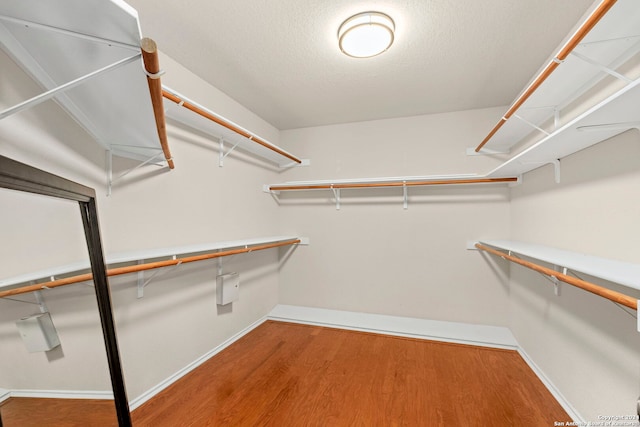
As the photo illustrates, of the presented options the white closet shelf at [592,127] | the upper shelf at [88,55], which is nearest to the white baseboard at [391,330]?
the white closet shelf at [592,127]

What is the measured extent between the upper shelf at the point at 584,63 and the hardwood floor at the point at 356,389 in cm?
158

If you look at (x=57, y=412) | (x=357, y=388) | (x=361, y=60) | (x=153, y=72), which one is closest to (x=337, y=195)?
(x=361, y=60)

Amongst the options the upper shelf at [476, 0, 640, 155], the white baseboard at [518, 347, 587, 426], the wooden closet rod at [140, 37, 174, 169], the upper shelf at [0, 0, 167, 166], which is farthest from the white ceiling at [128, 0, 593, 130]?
the white baseboard at [518, 347, 587, 426]

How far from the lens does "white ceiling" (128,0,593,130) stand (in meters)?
1.40

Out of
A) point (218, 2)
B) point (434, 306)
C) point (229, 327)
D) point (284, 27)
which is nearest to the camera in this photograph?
point (218, 2)

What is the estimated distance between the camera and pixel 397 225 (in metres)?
2.88

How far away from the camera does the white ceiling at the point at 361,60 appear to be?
1404 mm

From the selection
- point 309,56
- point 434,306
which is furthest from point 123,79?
point 434,306

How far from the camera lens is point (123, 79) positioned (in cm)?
95

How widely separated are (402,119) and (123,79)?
2.59m

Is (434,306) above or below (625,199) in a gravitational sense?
below

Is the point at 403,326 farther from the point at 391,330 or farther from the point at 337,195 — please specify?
the point at 337,195

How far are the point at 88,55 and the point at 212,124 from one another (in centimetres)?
115

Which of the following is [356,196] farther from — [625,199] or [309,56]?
[625,199]
